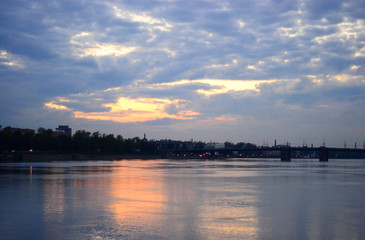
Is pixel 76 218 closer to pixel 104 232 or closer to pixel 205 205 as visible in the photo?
pixel 104 232

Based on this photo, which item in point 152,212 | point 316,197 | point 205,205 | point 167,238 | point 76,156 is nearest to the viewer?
point 167,238

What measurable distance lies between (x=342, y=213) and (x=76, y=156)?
153 metres

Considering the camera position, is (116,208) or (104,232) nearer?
(104,232)

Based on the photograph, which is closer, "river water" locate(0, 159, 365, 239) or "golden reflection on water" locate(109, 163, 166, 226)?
"river water" locate(0, 159, 365, 239)

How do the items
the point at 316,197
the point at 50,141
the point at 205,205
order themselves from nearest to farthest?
1. the point at 205,205
2. the point at 316,197
3. the point at 50,141

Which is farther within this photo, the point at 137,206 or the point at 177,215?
the point at 137,206

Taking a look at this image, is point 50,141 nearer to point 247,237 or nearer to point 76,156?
point 76,156

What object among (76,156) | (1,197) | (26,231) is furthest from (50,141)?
(26,231)

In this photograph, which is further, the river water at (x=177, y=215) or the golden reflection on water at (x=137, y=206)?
the golden reflection on water at (x=137, y=206)

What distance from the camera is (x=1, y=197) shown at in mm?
31062

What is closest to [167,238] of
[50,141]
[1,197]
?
[1,197]

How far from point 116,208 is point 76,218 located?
4.12m

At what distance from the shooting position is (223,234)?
18766 mm

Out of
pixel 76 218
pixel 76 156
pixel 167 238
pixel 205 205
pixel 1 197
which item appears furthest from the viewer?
pixel 76 156
